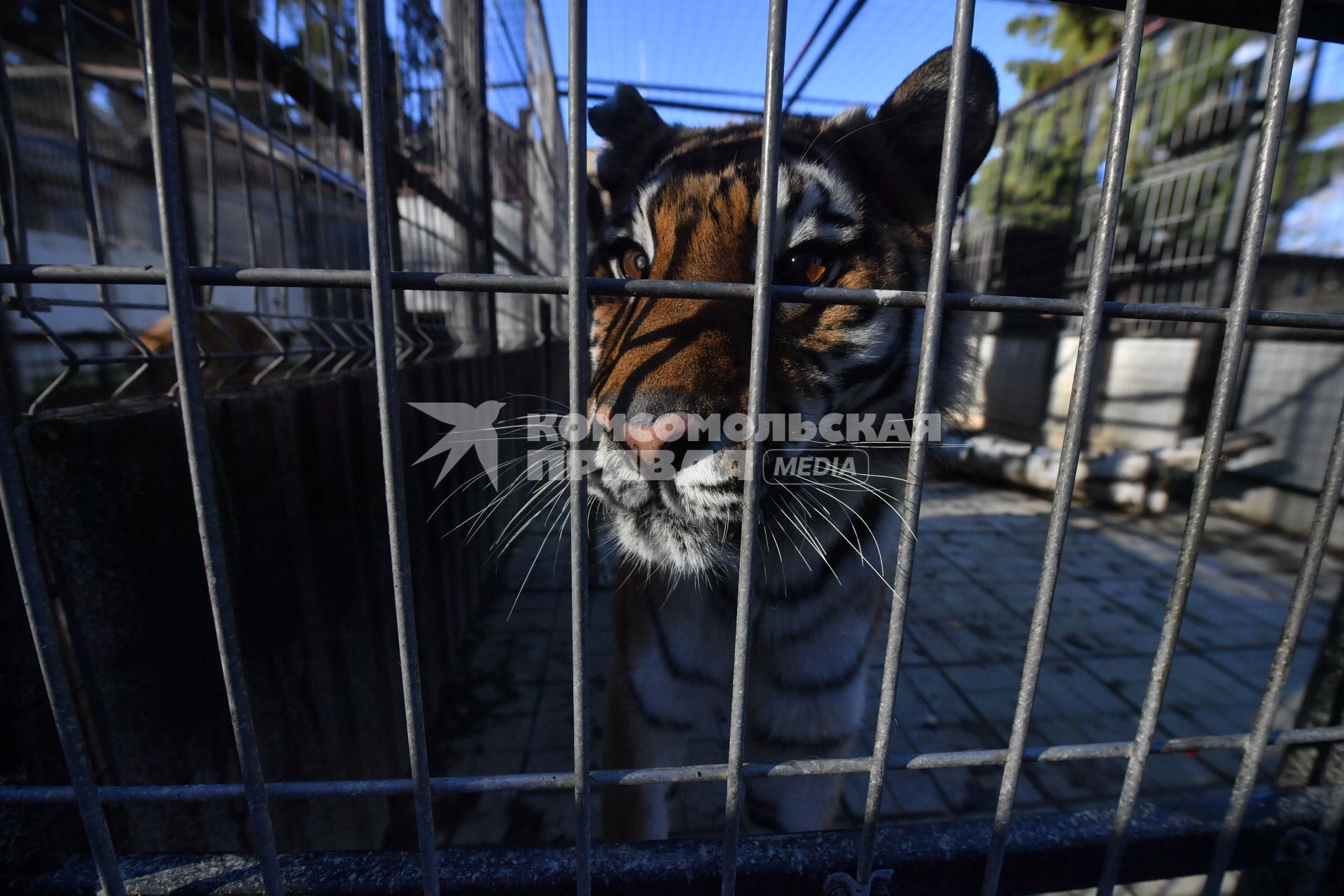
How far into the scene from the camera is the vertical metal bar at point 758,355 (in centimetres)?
52

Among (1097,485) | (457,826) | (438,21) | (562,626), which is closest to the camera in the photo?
(457,826)

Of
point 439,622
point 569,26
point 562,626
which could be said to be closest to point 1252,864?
point 569,26

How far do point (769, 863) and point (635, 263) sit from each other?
1.11 m

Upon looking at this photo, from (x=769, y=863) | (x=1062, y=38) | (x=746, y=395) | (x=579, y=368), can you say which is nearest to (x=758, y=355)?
(x=579, y=368)

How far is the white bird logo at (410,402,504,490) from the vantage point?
1.82 m

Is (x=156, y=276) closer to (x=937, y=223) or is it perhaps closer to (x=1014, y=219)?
(x=937, y=223)

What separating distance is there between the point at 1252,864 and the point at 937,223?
3.43 ft

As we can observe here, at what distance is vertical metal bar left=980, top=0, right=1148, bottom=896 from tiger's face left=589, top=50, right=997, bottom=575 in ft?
1.16

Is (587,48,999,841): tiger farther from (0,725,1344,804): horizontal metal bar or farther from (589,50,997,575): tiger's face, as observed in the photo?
(0,725,1344,804): horizontal metal bar

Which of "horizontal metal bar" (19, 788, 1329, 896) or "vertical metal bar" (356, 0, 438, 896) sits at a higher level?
"vertical metal bar" (356, 0, 438, 896)

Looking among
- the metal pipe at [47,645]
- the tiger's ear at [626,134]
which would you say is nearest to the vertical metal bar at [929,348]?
the metal pipe at [47,645]

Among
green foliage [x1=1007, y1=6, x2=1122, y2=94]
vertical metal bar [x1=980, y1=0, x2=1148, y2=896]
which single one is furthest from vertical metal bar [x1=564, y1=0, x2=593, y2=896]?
green foliage [x1=1007, y1=6, x2=1122, y2=94]

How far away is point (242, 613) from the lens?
0.97 metres

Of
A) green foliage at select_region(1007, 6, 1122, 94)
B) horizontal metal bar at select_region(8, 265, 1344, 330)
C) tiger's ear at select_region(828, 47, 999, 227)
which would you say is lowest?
horizontal metal bar at select_region(8, 265, 1344, 330)
